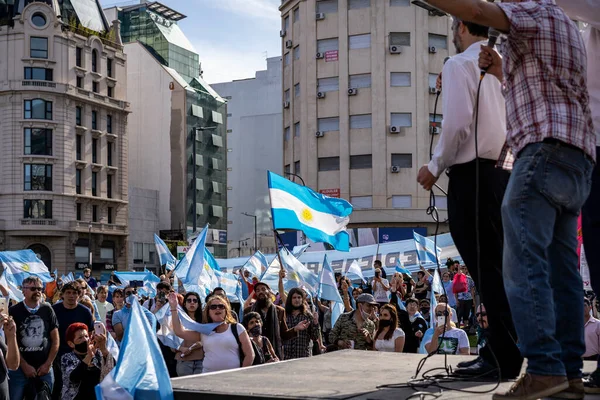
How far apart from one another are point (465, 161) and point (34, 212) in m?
67.2

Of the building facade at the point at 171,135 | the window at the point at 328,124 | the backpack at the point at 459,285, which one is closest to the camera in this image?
the backpack at the point at 459,285

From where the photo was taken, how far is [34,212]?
68.4 meters

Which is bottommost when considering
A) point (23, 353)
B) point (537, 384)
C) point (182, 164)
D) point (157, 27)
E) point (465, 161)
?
point (23, 353)

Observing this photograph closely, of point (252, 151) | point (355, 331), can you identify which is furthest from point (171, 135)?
point (355, 331)

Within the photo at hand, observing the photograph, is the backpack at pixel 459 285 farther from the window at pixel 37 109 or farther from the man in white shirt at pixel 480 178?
the window at pixel 37 109

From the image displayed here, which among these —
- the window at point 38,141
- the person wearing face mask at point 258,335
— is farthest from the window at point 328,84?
the person wearing face mask at point 258,335

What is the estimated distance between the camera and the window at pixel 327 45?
51094 mm

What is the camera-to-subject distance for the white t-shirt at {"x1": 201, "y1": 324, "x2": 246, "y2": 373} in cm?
887

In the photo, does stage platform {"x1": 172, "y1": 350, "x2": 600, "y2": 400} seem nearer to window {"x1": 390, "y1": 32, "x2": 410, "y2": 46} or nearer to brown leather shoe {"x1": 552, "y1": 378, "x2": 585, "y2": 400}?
brown leather shoe {"x1": 552, "y1": 378, "x2": 585, "y2": 400}

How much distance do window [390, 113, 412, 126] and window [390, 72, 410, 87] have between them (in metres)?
1.62

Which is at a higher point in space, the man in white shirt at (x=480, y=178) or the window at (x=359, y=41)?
the window at (x=359, y=41)

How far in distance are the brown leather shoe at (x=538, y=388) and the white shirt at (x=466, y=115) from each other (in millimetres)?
1186

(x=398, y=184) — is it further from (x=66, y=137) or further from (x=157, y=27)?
(x=157, y=27)

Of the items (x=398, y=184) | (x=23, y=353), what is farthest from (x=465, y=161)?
(x=398, y=184)
